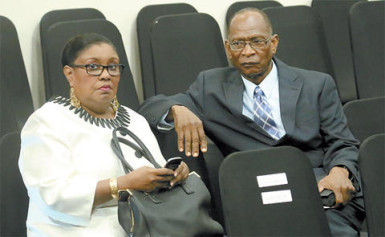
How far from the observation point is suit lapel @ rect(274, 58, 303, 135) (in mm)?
2521

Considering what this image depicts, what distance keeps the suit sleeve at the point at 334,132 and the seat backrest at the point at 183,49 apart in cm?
73

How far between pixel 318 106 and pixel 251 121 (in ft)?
0.91

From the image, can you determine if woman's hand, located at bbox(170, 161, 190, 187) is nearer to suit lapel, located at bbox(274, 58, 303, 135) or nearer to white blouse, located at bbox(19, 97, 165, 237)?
white blouse, located at bbox(19, 97, 165, 237)

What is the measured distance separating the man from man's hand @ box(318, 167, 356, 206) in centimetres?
10

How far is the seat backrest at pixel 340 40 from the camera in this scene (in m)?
3.50

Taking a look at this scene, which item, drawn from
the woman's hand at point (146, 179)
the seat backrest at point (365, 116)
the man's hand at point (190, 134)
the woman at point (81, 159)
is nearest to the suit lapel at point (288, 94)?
the seat backrest at point (365, 116)

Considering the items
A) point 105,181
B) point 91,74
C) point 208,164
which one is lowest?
point 208,164

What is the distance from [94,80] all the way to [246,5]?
60.1 inches

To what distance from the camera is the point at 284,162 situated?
209 centimetres

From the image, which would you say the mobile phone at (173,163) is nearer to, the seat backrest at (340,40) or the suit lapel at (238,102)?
the suit lapel at (238,102)

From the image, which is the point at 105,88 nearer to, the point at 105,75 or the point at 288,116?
the point at 105,75

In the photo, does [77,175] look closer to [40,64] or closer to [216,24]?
[40,64]

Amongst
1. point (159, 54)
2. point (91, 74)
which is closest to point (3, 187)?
point (91, 74)

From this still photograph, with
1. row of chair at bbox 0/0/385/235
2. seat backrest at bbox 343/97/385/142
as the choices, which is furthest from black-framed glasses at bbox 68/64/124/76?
seat backrest at bbox 343/97/385/142
